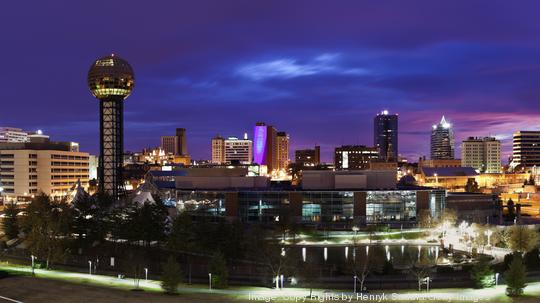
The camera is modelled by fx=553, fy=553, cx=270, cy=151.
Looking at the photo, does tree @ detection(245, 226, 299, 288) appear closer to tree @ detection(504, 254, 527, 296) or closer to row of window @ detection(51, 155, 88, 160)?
Result: tree @ detection(504, 254, 527, 296)

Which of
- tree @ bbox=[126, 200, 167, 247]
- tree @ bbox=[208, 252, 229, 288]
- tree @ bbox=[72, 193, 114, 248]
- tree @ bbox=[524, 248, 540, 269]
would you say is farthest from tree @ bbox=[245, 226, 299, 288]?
tree @ bbox=[524, 248, 540, 269]

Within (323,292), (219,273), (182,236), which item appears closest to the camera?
A: (323,292)

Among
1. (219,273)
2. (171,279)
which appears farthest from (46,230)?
(219,273)

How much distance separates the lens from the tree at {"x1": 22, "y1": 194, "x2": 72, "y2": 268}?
6356cm

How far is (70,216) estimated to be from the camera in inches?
3118

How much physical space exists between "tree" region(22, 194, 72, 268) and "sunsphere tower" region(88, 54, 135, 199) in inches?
2248

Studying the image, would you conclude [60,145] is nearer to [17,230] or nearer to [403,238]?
[17,230]

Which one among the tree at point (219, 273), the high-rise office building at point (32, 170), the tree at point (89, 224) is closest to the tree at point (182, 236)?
the tree at point (219, 273)

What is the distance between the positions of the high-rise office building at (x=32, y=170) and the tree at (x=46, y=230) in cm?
8655

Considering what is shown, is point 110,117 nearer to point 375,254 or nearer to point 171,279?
point 375,254

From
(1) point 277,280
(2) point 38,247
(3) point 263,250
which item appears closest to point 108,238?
(2) point 38,247

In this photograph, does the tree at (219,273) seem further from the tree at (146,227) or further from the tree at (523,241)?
the tree at (523,241)

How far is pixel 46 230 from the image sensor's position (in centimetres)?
6738

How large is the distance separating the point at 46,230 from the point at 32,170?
108 metres
